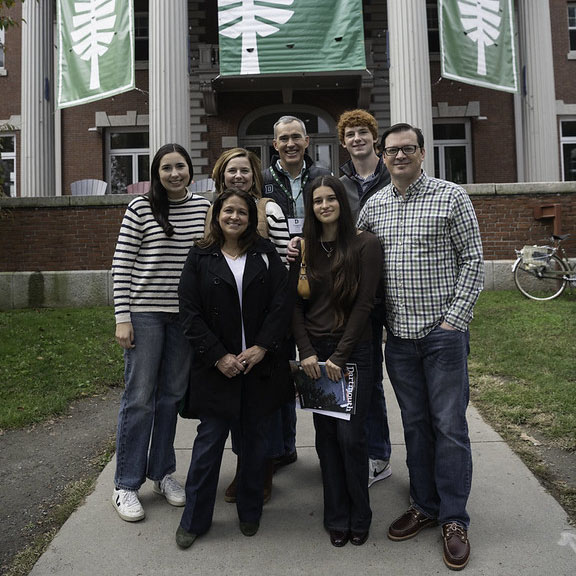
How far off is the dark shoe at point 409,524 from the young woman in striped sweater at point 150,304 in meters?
1.21

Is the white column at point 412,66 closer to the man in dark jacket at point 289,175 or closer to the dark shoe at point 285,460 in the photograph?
the man in dark jacket at point 289,175

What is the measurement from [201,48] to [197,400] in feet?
47.0

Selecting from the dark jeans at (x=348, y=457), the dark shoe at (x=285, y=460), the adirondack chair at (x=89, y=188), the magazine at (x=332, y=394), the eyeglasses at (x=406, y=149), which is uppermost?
the adirondack chair at (x=89, y=188)

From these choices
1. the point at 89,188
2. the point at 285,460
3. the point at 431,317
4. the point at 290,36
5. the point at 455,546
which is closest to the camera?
the point at 455,546

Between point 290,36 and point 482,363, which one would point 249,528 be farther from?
point 290,36

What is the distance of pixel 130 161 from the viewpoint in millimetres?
17031

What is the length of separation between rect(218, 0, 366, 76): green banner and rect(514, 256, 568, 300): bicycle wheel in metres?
5.54

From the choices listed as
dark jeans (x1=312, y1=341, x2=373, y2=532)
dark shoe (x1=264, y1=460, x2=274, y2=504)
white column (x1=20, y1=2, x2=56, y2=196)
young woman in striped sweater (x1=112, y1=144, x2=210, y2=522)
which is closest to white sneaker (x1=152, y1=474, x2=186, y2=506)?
young woman in striped sweater (x1=112, y1=144, x2=210, y2=522)

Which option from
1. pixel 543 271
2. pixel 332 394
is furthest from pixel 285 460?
pixel 543 271

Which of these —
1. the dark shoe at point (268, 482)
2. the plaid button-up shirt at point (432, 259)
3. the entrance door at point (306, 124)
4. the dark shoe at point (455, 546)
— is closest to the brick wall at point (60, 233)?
the entrance door at point (306, 124)

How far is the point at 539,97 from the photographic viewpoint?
13.8m

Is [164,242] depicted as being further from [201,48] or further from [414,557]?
[201,48]

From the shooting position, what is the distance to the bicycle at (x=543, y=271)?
9.16 metres

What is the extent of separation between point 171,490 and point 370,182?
2.24 m
